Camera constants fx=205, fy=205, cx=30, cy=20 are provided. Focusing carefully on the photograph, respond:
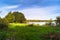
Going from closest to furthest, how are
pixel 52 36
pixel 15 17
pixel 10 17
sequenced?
pixel 52 36 → pixel 10 17 → pixel 15 17

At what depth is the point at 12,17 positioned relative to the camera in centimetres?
1533

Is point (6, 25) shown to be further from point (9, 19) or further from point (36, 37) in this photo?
point (36, 37)

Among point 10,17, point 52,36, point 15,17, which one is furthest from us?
point 15,17

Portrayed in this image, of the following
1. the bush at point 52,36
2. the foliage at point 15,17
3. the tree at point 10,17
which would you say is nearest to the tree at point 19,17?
the foliage at point 15,17

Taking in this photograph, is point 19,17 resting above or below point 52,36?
above

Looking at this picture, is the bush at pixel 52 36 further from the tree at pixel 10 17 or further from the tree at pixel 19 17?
the tree at pixel 10 17

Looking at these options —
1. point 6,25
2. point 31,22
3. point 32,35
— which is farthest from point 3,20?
point 32,35

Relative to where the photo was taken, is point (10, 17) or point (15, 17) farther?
point (15, 17)

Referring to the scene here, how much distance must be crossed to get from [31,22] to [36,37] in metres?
4.64

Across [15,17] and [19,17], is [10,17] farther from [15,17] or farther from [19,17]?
[19,17]

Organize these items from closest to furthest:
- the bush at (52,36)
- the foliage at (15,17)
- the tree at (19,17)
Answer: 1. the bush at (52,36)
2. the tree at (19,17)
3. the foliage at (15,17)

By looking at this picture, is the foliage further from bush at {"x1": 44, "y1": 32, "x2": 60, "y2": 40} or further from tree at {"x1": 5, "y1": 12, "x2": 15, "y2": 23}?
bush at {"x1": 44, "y1": 32, "x2": 60, "y2": 40}

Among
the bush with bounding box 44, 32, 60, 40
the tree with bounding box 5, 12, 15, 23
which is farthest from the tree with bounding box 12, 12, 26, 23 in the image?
the bush with bounding box 44, 32, 60, 40

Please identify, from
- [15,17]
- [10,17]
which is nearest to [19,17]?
[15,17]
